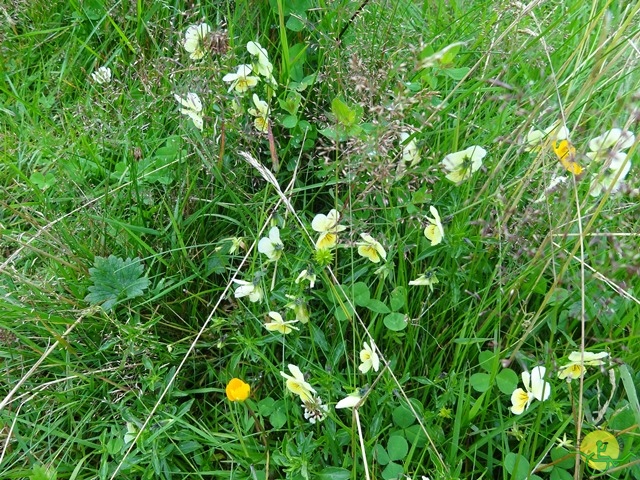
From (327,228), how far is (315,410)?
0.41 meters

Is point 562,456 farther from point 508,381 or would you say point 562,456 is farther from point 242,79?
point 242,79

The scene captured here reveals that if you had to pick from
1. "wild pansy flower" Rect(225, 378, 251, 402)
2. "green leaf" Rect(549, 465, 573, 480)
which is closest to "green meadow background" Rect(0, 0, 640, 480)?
"green leaf" Rect(549, 465, 573, 480)

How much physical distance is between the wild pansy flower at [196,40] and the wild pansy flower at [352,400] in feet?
3.40

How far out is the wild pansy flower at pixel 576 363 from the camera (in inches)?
48.9

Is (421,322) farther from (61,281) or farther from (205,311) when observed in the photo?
(61,281)

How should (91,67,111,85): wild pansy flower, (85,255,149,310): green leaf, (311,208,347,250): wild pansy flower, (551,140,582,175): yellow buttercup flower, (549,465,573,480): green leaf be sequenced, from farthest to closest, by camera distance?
1. (91,67,111,85): wild pansy flower
2. (85,255,149,310): green leaf
3. (311,208,347,250): wild pansy flower
4. (549,465,573,480): green leaf
5. (551,140,582,175): yellow buttercup flower

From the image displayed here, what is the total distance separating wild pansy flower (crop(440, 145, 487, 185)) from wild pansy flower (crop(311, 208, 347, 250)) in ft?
0.95

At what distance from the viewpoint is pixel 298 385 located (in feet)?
4.25

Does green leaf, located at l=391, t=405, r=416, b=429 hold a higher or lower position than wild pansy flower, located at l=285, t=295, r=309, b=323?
lower

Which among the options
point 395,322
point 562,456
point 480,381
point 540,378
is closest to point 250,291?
point 395,322

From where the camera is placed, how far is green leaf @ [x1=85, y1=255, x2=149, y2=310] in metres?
1.50

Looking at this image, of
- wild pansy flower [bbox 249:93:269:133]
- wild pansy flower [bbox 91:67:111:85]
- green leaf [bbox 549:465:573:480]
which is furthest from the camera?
wild pansy flower [bbox 91:67:111:85]

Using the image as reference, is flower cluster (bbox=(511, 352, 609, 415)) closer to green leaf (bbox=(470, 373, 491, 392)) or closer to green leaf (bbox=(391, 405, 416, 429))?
green leaf (bbox=(470, 373, 491, 392))

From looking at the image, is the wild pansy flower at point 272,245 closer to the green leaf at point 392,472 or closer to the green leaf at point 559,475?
the green leaf at point 392,472
